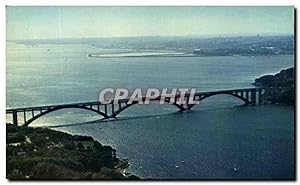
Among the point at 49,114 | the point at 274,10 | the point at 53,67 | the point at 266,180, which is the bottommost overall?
the point at 266,180

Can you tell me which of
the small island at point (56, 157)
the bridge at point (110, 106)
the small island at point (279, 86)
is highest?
the small island at point (279, 86)

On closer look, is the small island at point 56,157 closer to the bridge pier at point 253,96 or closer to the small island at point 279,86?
the bridge pier at point 253,96

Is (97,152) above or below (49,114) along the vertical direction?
below

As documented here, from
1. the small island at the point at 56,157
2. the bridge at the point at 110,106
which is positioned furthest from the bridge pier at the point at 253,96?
the small island at the point at 56,157

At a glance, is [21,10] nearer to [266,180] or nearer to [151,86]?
[151,86]

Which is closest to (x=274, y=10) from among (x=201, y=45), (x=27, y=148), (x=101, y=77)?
(x=201, y=45)

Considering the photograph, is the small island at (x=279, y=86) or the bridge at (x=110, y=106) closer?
the small island at (x=279, y=86)
